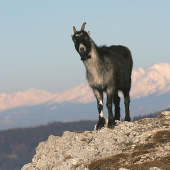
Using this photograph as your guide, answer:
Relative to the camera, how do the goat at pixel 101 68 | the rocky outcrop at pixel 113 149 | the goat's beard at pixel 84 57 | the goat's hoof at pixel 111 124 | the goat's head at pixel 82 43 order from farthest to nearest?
the goat's hoof at pixel 111 124 < the goat's beard at pixel 84 57 < the goat at pixel 101 68 < the goat's head at pixel 82 43 < the rocky outcrop at pixel 113 149

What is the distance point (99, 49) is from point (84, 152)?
789 centimetres

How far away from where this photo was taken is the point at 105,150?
31.4 meters

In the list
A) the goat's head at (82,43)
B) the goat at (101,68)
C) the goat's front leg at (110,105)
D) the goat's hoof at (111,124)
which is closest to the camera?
the goat's head at (82,43)

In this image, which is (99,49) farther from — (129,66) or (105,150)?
(105,150)

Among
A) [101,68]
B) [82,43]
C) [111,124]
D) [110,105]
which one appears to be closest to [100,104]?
[110,105]

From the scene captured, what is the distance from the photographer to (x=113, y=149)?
31281 mm

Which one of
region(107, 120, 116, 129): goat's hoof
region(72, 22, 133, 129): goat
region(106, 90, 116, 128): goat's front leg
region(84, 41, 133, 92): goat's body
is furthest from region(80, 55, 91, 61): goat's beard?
region(107, 120, 116, 129): goat's hoof

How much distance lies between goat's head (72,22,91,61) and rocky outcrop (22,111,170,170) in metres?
5.67

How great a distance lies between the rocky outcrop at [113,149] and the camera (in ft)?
90.0

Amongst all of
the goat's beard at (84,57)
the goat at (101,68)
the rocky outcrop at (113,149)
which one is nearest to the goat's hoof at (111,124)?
the goat at (101,68)

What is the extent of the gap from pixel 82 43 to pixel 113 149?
7633 millimetres

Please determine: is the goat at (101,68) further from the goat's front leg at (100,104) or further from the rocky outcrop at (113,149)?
the rocky outcrop at (113,149)

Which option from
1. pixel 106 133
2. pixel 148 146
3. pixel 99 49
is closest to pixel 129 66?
pixel 99 49

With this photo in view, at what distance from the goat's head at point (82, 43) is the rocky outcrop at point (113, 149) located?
5.67m
